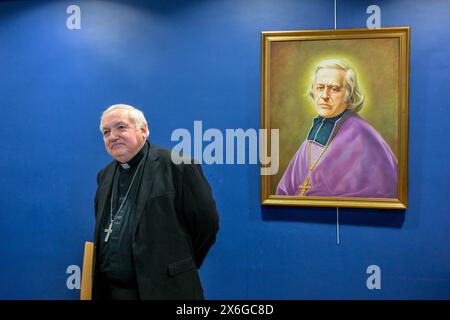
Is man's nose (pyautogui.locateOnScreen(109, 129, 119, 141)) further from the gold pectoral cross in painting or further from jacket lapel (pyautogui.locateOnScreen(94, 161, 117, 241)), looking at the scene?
the gold pectoral cross in painting

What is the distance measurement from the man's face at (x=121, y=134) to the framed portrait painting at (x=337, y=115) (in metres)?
0.82

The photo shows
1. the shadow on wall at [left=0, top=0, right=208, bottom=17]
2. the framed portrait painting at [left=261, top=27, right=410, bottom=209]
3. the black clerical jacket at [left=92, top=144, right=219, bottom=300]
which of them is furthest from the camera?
the shadow on wall at [left=0, top=0, right=208, bottom=17]

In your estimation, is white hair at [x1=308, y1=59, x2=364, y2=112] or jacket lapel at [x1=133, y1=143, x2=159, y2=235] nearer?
jacket lapel at [x1=133, y1=143, x2=159, y2=235]

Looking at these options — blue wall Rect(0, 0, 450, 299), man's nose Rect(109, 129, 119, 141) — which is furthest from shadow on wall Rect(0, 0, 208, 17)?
man's nose Rect(109, 129, 119, 141)

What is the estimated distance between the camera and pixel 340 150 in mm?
2193

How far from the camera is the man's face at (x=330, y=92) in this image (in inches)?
86.2

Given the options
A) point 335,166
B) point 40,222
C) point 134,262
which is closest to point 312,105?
point 335,166

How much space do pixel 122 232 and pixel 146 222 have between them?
0.43ft

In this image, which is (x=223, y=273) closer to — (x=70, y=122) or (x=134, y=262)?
(x=134, y=262)

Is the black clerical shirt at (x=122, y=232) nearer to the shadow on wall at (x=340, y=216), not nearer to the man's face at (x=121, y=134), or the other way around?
the man's face at (x=121, y=134)

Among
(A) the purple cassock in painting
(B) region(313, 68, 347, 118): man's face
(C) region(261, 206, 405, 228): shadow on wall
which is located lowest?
(C) region(261, 206, 405, 228): shadow on wall

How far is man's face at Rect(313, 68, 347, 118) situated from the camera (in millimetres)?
2189

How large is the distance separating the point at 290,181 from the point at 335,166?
269 millimetres

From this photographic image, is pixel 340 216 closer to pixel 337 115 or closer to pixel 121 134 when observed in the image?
pixel 337 115
